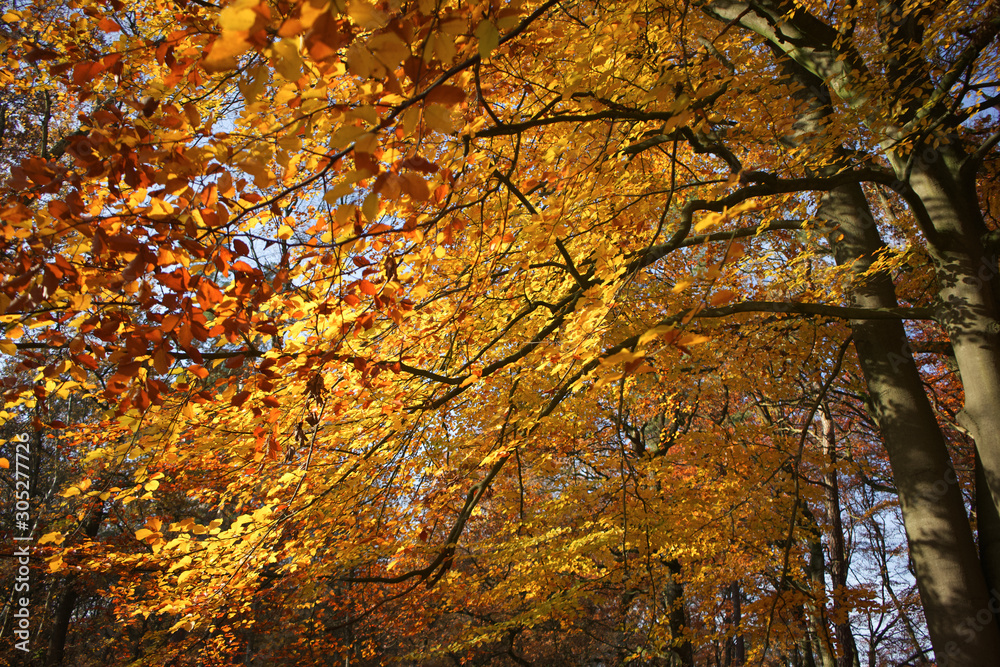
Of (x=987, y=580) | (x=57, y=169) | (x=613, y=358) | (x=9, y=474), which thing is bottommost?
(x=987, y=580)

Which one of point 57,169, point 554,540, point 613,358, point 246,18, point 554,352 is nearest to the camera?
point 246,18

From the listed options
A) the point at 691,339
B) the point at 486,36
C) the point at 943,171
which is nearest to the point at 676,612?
the point at 943,171

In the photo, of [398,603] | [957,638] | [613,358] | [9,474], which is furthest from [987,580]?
[9,474]

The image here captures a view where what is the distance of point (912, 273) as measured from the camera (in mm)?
6117

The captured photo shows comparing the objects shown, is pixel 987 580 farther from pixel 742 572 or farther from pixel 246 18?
pixel 246 18

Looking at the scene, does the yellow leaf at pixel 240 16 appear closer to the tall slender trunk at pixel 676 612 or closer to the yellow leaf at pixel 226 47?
the yellow leaf at pixel 226 47

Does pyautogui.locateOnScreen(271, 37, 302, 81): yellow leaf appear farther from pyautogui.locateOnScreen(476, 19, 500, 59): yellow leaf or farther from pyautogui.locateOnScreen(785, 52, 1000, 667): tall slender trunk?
pyautogui.locateOnScreen(785, 52, 1000, 667): tall slender trunk

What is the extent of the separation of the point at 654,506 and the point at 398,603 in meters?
6.69

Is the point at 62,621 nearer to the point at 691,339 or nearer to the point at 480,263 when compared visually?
the point at 480,263
